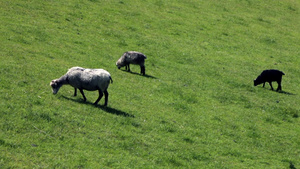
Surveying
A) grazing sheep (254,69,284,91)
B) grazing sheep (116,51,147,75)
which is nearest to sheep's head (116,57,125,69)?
grazing sheep (116,51,147,75)

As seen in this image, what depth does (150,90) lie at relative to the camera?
23344 mm

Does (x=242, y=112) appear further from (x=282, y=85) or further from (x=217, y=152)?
(x=282, y=85)

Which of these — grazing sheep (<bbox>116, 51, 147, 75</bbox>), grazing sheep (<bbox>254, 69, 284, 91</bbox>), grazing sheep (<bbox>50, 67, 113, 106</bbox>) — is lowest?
grazing sheep (<bbox>254, 69, 284, 91</bbox>)

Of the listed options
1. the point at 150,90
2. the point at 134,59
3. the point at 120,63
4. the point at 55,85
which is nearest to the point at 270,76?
the point at 134,59

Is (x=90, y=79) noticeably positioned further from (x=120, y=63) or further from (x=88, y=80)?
(x=120, y=63)

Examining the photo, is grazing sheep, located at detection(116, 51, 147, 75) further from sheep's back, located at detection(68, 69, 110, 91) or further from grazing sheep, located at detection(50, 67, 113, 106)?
sheep's back, located at detection(68, 69, 110, 91)

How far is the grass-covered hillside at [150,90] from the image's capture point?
14.9 m

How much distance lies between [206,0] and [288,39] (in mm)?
12072

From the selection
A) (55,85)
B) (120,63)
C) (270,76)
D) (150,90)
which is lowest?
(150,90)

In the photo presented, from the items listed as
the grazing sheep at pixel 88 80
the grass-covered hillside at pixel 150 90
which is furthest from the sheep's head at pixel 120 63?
the grazing sheep at pixel 88 80

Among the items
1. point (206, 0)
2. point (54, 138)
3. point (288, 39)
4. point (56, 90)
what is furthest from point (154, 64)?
point (206, 0)

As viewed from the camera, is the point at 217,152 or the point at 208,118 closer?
the point at 217,152

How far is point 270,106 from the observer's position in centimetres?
2483

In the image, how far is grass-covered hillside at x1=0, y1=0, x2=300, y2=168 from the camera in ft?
48.8
